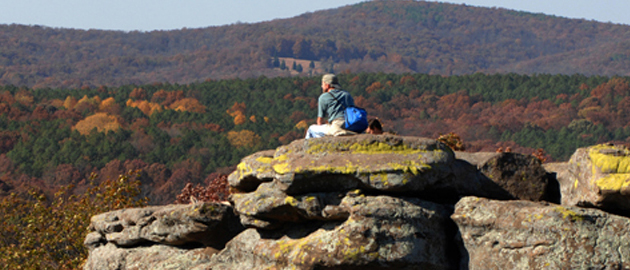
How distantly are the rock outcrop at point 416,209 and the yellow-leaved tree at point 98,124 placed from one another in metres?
85.3

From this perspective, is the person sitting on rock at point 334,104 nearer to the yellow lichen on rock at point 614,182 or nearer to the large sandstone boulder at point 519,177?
the large sandstone boulder at point 519,177

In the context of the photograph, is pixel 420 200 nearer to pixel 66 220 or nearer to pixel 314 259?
pixel 314 259

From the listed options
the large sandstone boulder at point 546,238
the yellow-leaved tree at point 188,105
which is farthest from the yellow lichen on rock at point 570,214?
the yellow-leaved tree at point 188,105

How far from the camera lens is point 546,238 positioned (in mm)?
9828

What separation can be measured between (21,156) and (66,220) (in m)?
63.3

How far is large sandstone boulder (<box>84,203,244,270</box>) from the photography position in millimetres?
12484

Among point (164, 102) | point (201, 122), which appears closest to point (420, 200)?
point (201, 122)

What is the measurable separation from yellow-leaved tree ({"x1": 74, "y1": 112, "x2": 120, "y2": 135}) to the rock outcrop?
280 feet

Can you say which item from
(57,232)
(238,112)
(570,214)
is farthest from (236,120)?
(570,214)

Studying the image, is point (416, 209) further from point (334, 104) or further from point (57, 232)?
point (57, 232)

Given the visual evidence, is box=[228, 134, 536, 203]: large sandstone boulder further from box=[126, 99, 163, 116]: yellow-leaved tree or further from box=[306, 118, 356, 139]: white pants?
box=[126, 99, 163, 116]: yellow-leaved tree

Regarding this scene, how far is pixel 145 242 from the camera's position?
13688mm

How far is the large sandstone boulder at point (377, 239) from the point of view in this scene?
10250mm

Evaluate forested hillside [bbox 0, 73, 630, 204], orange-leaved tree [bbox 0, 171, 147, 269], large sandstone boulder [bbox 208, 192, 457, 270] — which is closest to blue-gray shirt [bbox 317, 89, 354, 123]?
large sandstone boulder [bbox 208, 192, 457, 270]
